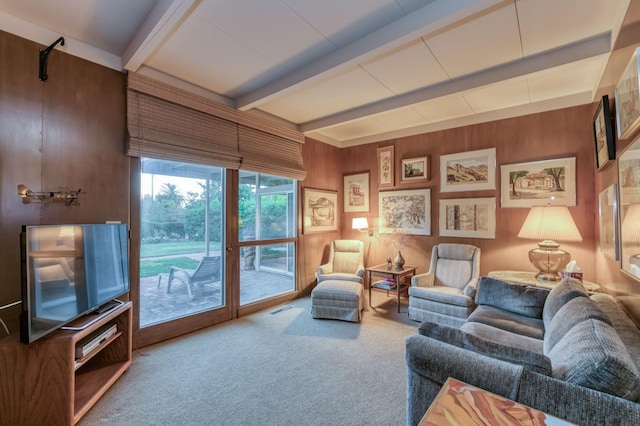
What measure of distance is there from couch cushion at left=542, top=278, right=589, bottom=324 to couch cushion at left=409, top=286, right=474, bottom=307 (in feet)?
2.91

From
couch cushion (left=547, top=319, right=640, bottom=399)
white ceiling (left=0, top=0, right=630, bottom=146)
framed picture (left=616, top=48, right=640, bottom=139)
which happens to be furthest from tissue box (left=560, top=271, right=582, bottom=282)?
white ceiling (left=0, top=0, right=630, bottom=146)

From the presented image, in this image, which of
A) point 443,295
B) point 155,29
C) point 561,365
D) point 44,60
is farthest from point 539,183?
point 44,60

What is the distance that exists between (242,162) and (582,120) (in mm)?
4081

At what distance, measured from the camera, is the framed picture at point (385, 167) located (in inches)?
183

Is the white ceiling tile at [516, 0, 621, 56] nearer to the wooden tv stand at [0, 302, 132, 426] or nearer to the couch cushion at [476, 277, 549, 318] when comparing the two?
the couch cushion at [476, 277, 549, 318]

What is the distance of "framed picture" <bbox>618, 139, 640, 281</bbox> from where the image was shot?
1.49 m

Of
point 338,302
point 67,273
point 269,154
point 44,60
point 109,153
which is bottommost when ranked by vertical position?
point 338,302

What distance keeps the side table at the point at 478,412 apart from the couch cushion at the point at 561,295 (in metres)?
1.49

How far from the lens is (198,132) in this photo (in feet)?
10.5

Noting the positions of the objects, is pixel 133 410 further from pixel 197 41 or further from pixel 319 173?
pixel 319 173

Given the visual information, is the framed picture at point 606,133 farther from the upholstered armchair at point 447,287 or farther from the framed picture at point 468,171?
the upholstered armchair at point 447,287

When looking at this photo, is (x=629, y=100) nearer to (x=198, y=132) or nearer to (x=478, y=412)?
(x=478, y=412)

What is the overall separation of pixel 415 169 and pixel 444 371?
11.6ft

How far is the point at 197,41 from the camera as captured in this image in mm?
2369
